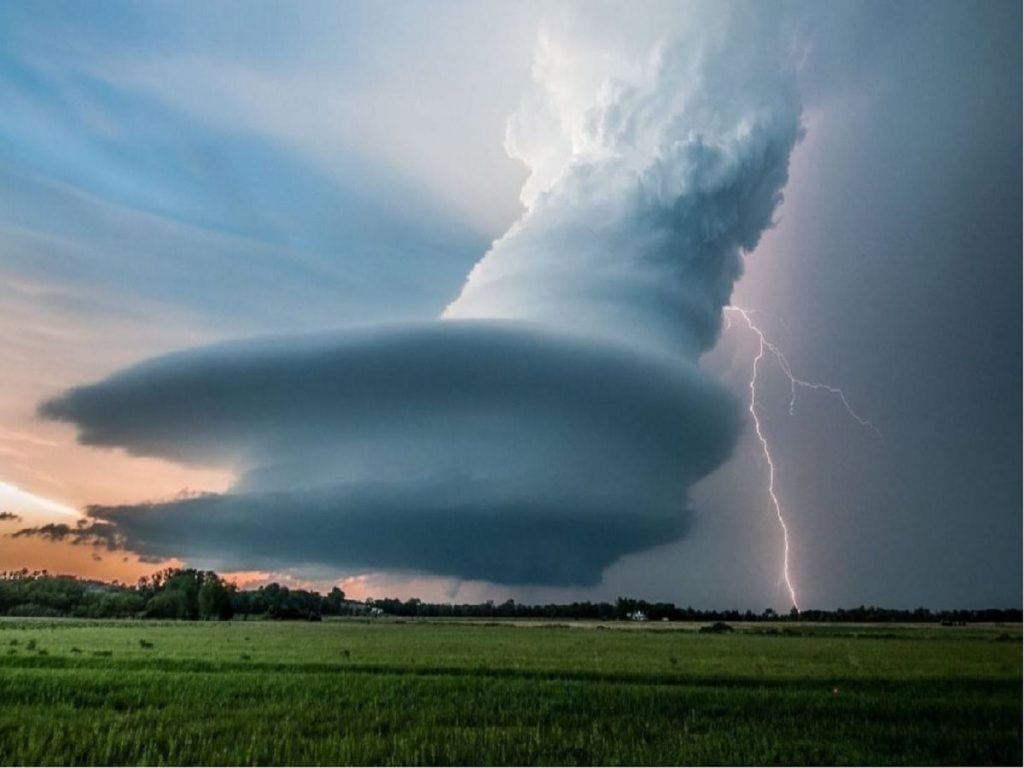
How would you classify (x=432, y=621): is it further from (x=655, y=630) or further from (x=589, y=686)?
(x=589, y=686)

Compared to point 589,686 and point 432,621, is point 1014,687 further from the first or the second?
point 432,621

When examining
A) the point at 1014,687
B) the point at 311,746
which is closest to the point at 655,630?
the point at 1014,687

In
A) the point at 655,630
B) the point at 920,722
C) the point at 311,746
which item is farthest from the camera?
the point at 655,630

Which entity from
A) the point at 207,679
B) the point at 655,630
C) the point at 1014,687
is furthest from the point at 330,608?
the point at 655,630

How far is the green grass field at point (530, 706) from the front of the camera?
23.3 feet

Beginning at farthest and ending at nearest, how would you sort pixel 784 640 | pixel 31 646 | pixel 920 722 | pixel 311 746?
pixel 784 640 < pixel 31 646 < pixel 920 722 < pixel 311 746

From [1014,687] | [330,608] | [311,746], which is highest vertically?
[330,608]

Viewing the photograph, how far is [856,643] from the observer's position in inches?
506

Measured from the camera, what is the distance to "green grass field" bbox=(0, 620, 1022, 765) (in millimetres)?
7105

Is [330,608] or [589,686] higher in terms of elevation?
[330,608]

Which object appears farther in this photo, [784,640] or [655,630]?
[655,630]

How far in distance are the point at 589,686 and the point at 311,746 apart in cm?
459

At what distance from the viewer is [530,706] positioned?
9234mm

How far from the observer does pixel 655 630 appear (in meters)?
26.0
